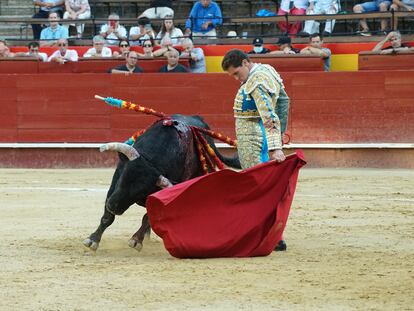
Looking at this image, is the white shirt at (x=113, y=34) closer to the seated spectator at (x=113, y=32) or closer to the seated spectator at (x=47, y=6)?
the seated spectator at (x=113, y=32)

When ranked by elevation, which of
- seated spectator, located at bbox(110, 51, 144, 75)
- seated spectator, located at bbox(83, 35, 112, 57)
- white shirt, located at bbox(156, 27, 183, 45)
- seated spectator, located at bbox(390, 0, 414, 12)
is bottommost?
seated spectator, located at bbox(110, 51, 144, 75)

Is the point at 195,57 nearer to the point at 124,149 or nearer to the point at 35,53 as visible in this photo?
the point at 35,53

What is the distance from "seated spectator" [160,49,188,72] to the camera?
11000 mm

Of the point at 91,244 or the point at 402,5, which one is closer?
the point at 91,244

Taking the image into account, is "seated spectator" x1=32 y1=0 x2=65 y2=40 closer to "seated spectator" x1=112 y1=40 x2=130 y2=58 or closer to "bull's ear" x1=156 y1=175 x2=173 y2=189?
"seated spectator" x1=112 y1=40 x2=130 y2=58

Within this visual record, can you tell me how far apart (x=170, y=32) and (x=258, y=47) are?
46.0 inches

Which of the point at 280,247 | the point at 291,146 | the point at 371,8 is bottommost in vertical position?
the point at 291,146

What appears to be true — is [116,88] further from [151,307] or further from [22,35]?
[151,307]

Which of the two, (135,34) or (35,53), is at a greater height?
(135,34)

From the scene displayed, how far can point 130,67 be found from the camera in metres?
11.2

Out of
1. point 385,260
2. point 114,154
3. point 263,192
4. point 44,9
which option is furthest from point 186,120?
point 44,9

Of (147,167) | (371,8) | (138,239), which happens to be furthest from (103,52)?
(147,167)

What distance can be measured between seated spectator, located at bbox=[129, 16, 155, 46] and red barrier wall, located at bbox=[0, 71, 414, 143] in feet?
3.21

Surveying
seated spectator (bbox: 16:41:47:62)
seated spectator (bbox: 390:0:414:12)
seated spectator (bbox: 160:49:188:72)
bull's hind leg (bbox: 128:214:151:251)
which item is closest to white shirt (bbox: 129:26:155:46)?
seated spectator (bbox: 160:49:188:72)
